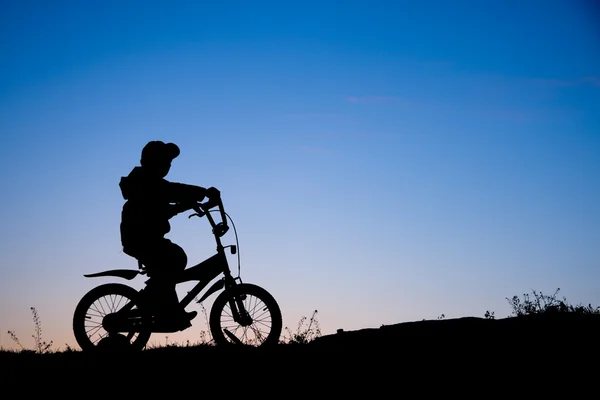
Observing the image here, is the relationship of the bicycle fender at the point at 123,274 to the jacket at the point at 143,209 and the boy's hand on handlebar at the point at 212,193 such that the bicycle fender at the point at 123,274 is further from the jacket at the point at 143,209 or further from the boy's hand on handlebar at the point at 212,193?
the boy's hand on handlebar at the point at 212,193

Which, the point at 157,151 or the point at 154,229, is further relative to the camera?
the point at 157,151

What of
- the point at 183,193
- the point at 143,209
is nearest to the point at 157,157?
the point at 183,193

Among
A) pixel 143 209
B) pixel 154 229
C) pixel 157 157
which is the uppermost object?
pixel 157 157

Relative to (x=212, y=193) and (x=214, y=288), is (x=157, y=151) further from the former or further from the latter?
(x=214, y=288)

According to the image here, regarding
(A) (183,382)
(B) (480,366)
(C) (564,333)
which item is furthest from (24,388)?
(C) (564,333)

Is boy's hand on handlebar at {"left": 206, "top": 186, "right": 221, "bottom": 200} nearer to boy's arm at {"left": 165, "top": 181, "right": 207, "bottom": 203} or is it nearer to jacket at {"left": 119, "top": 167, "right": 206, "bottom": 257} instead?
boy's arm at {"left": 165, "top": 181, "right": 207, "bottom": 203}

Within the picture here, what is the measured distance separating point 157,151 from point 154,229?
106 cm

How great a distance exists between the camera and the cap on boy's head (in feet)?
26.6

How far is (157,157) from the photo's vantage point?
8.10 meters

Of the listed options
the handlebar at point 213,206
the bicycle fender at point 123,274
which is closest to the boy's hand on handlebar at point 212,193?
the handlebar at point 213,206

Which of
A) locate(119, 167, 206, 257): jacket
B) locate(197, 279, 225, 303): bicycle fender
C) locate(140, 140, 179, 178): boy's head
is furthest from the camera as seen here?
locate(197, 279, 225, 303): bicycle fender

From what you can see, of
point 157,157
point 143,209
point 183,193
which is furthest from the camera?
point 183,193

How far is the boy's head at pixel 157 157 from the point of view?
809 centimetres

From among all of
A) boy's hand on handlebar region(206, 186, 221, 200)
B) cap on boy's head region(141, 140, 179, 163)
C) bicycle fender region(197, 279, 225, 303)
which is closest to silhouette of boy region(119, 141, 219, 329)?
cap on boy's head region(141, 140, 179, 163)
